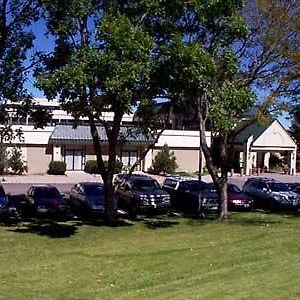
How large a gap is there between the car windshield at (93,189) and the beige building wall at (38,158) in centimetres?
2792

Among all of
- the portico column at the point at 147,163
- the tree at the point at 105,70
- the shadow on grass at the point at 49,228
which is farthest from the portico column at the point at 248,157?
the tree at the point at 105,70

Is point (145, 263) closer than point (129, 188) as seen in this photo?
Yes

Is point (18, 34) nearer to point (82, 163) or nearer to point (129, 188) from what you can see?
point (129, 188)

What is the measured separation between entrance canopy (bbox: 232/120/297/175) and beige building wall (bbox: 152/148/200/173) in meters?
5.60

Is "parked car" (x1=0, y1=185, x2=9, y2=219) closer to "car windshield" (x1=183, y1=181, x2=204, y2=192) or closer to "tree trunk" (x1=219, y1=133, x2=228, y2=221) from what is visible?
"tree trunk" (x1=219, y1=133, x2=228, y2=221)

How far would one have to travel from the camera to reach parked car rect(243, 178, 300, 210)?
3222 cm

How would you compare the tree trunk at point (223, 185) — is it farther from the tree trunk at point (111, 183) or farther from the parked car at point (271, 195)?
the parked car at point (271, 195)

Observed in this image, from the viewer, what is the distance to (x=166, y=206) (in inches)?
1150

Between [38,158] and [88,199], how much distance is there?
99.6 feet

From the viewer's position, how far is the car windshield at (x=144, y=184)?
30534 mm

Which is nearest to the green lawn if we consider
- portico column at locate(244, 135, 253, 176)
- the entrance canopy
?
portico column at locate(244, 135, 253, 176)

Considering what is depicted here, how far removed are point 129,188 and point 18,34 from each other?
11.3 m

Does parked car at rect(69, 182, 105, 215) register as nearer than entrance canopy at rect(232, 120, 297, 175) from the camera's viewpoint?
Yes

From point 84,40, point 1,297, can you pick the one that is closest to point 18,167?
point 84,40
